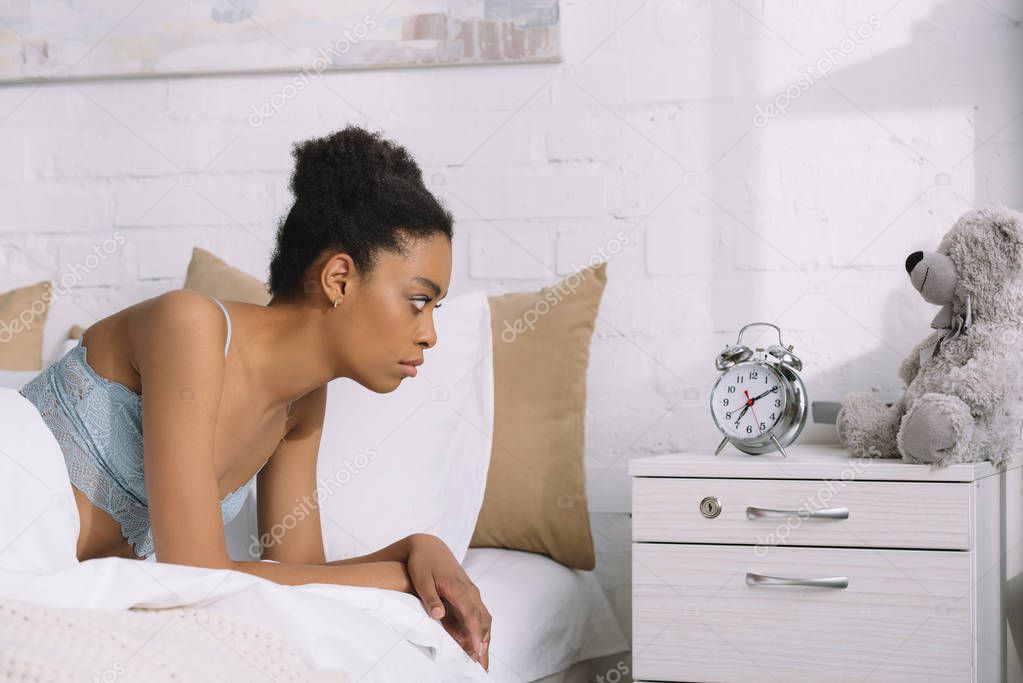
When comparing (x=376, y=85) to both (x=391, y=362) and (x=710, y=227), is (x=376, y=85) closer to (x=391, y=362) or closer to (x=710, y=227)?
(x=710, y=227)

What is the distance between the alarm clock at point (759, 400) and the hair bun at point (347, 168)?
1.81 ft

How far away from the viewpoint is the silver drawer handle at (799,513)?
1324 mm

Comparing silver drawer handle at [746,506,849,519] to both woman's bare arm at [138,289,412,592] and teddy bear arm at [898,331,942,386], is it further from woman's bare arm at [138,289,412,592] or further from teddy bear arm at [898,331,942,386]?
woman's bare arm at [138,289,412,592]

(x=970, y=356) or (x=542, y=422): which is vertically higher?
(x=970, y=356)

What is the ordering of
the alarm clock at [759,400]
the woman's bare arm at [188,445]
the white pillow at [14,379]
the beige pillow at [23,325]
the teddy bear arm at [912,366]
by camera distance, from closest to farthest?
the woman's bare arm at [188,445] → the alarm clock at [759,400] → the teddy bear arm at [912,366] → the white pillow at [14,379] → the beige pillow at [23,325]

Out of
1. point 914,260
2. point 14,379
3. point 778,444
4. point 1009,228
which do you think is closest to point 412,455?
point 778,444

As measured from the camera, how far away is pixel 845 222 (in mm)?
1862

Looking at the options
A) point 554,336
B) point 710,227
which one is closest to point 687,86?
point 710,227

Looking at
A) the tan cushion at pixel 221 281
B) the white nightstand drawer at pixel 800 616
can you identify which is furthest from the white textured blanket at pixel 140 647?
the tan cushion at pixel 221 281

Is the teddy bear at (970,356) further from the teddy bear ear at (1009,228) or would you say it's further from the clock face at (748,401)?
the clock face at (748,401)

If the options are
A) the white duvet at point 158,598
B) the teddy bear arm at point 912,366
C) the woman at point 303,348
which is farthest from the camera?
the teddy bear arm at point 912,366

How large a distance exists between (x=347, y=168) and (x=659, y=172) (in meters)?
0.79

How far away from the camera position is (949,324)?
58.5 inches

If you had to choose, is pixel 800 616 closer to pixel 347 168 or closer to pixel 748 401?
pixel 748 401
